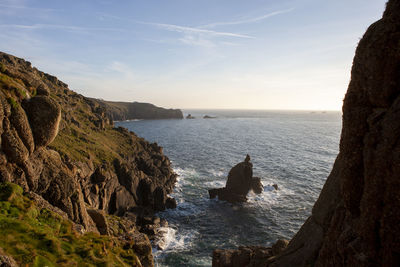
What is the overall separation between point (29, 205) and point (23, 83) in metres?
14.2

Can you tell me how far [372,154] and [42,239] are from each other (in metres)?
23.6

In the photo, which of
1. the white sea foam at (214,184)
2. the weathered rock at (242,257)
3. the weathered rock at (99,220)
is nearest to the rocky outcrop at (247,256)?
the weathered rock at (242,257)

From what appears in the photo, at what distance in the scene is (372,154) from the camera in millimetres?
11469

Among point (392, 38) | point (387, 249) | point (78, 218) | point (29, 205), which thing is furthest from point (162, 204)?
point (392, 38)

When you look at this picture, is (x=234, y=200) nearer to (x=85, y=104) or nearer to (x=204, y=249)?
(x=204, y=249)

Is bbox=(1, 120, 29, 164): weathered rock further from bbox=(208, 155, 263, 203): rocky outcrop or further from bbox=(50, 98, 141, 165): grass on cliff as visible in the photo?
bbox=(208, 155, 263, 203): rocky outcrop

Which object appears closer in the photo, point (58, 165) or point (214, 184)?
point (58, 165)

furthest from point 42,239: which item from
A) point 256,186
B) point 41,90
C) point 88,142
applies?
point 256,186

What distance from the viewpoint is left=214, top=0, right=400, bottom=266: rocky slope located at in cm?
1037

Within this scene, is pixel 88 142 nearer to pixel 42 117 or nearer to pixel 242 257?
pixel 42 117

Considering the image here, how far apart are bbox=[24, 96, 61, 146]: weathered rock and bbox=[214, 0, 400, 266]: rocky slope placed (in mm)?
26786

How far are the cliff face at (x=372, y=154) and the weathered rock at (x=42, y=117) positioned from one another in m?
26.8

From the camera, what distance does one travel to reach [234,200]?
5712cm

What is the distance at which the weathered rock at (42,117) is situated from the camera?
22.7 meters
